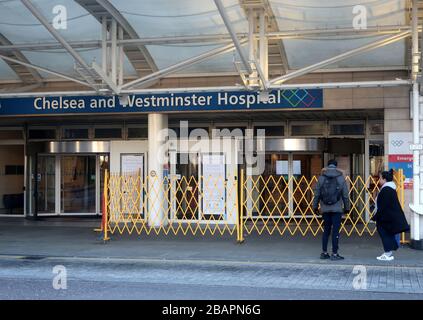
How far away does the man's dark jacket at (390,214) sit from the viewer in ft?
36.7

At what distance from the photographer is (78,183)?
797 inches

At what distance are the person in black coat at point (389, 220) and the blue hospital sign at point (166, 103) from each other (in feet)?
15.3

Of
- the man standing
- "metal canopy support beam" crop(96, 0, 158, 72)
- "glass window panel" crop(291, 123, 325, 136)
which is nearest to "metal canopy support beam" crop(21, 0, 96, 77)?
"metal canopy support beam" crop(96, 0, 158, 72)

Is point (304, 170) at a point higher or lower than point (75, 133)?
lower

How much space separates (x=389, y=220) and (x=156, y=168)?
7436mm

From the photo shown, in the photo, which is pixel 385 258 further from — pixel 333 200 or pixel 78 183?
pixel 78 183

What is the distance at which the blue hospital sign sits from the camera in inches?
617

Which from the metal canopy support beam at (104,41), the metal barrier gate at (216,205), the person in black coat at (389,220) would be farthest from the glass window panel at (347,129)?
the metal canopy support beam at (104,41)

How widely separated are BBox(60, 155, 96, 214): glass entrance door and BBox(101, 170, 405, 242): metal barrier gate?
216cm

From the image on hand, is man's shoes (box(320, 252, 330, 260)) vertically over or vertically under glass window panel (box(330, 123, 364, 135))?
under

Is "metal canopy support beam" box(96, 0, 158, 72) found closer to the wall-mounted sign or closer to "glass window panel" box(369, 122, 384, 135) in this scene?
the wall-mounted sign

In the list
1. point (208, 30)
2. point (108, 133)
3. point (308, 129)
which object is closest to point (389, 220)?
point (208, 30)
